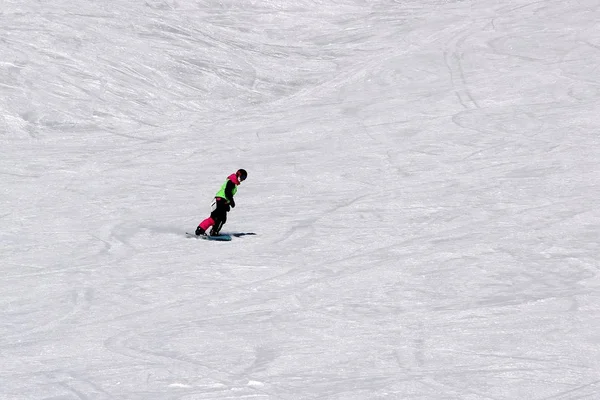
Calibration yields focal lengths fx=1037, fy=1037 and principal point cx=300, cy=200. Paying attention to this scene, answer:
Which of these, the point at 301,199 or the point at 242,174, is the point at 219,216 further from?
the point at 301,199

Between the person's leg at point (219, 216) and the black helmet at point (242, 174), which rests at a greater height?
the black helmet at point (242, 174)

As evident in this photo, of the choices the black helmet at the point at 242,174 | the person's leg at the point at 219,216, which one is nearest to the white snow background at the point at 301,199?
the person's leg at the point at 219,216

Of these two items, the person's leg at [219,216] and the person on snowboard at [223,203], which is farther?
the person's leg at [219,216]

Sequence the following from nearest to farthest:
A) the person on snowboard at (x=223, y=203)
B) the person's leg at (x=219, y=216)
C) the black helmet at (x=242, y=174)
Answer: the black helmet at (x=242, y=174) → the person on snowboard at (x=223, y=203) → the person's leg at (x=219, y=216)

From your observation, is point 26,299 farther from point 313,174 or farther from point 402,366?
point 313,174

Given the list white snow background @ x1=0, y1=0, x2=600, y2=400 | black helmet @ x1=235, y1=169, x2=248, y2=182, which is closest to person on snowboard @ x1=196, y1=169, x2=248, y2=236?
black helmet @ x1=235, y1=169, x2=248, y2=182

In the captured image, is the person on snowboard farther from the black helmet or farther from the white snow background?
the white snow background

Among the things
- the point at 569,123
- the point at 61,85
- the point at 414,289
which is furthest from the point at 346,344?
the point at 61,85

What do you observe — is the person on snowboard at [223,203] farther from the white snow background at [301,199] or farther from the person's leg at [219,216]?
the white snow background at [301,199]

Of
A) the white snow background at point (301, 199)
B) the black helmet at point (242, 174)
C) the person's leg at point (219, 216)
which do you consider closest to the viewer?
the white snow background at point (301, 199)
